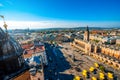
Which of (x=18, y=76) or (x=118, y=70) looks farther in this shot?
(x=118, y=70)

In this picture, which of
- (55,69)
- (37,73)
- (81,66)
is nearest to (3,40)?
(37,73)

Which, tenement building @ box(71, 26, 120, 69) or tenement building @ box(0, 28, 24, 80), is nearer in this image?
tenement building @ box(0, 28, 24, 80)

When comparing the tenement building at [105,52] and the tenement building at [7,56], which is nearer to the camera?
the tenement building at [7,56]

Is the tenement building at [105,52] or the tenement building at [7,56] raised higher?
the tenement building at [7,56]

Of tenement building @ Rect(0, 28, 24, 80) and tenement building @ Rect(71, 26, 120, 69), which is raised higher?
tenement building @ Rect(0, 28, 24, 80)

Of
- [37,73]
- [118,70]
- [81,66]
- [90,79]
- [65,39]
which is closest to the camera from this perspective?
[37,73]

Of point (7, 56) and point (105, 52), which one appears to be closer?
point (7, 56)

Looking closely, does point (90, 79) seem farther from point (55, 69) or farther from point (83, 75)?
point (55, 69)

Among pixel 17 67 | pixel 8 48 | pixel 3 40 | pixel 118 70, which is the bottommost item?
pixel 118 70

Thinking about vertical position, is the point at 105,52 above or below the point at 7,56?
below

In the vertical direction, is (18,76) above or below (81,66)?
above

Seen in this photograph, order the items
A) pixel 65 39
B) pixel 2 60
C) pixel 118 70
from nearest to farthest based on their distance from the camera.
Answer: pixel 2 60 → pixel 118 70 → pixel 65 39
